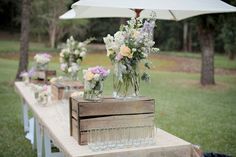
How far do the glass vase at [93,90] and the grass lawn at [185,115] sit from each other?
2.63 m

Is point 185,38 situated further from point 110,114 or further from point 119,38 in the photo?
point 110,114

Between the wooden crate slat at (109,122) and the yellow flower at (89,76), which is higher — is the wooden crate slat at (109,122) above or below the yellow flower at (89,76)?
below

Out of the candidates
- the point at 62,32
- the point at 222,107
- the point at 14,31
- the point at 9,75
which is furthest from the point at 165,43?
the point at 222,107

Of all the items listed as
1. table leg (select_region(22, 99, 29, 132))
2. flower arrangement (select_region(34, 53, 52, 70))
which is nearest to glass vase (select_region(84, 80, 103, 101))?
flower arrangement (select_region(34, 53, 52, 70))

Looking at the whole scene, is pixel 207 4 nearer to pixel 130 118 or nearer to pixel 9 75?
pixel 130 118

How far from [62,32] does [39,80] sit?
942 inches

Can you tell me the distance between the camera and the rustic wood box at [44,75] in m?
5.89

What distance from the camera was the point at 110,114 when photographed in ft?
9.44

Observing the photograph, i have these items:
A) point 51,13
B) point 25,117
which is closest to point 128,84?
point 25,117

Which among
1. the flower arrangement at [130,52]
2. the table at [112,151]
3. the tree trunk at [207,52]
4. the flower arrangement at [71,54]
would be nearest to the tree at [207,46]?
the tree trunk at [207,52]

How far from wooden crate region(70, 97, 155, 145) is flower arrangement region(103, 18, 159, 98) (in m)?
0.23

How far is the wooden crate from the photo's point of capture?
9.39 feet

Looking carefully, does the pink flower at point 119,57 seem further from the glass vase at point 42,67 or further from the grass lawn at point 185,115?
the glass vase at point 42,67

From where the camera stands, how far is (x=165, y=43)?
36.5 metres
